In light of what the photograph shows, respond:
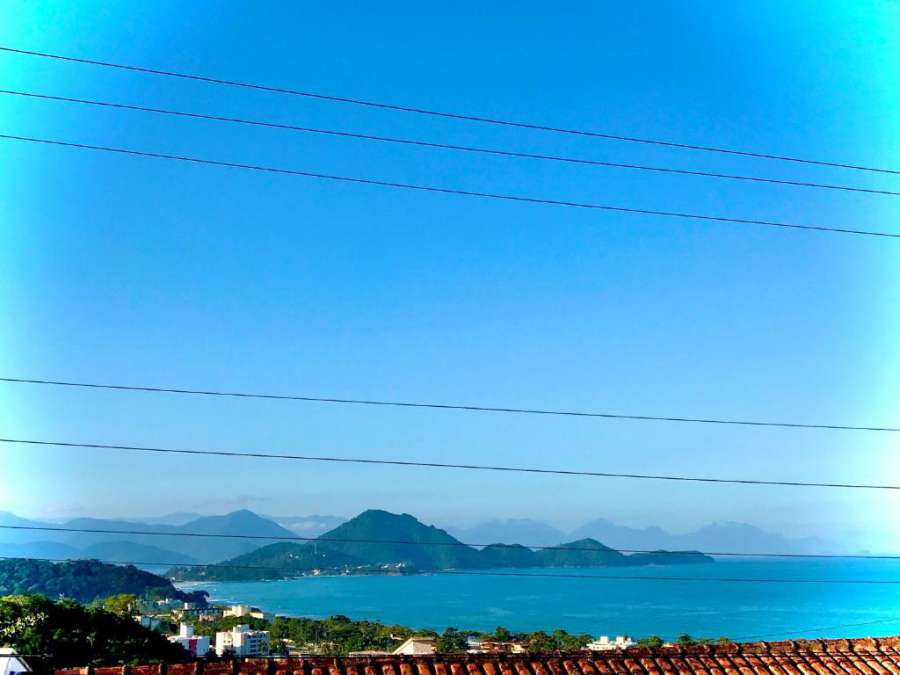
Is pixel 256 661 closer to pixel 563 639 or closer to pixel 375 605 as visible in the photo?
pixel 563 639

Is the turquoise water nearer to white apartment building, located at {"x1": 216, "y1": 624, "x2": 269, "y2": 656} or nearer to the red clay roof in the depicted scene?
white apartment building, located at {"x1": 216, "y1": 624, "x2": 269, "y2": 656}

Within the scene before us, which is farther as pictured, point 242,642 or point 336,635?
point 336,635

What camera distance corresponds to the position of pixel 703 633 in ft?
368

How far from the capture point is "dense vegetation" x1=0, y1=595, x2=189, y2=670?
2883 cm

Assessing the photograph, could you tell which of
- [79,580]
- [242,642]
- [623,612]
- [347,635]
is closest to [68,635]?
[242,642]

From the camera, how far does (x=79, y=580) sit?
412 feet

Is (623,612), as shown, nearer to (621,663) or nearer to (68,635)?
(68,635)

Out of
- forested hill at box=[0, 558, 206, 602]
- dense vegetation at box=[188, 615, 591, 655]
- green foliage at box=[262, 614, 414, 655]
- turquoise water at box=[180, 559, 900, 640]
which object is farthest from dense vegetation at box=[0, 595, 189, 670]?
forested hill at box=[0, 558, 206, 602]

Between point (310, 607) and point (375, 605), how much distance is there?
13.6 m

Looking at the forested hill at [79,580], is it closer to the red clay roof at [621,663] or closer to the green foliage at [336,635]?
the green foliage at [336,635]

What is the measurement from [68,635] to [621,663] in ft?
90.2

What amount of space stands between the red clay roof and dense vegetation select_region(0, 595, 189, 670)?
23989 mm

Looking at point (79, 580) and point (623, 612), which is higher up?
point (79, 580)

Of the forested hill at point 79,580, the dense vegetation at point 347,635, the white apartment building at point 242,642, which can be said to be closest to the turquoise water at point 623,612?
the forested hill at point 79,580
